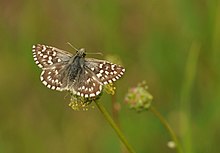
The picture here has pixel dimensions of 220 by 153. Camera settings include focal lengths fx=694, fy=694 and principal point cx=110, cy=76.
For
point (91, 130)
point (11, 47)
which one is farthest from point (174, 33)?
point (11, 47)

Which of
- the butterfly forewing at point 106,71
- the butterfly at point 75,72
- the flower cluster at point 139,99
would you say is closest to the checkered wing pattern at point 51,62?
the butterfly at point 75,72

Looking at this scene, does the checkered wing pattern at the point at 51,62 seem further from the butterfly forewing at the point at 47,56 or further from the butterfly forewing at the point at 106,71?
the butterfly forewing at the point at 106,71

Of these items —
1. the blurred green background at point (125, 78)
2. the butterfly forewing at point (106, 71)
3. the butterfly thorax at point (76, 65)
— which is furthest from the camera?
the blurred green background at point (125, 78)

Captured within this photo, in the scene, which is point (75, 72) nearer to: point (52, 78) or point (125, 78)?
point (52, 78)

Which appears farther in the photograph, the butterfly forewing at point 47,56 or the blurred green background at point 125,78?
the blurred green background at point 125,78

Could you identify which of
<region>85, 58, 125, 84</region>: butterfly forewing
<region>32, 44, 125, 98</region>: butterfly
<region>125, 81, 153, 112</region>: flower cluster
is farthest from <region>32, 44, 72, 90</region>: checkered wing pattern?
<region>125, 81, 153, 112</region>: flower cluster

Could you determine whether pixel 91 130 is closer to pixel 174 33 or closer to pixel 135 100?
pixel 174 33
